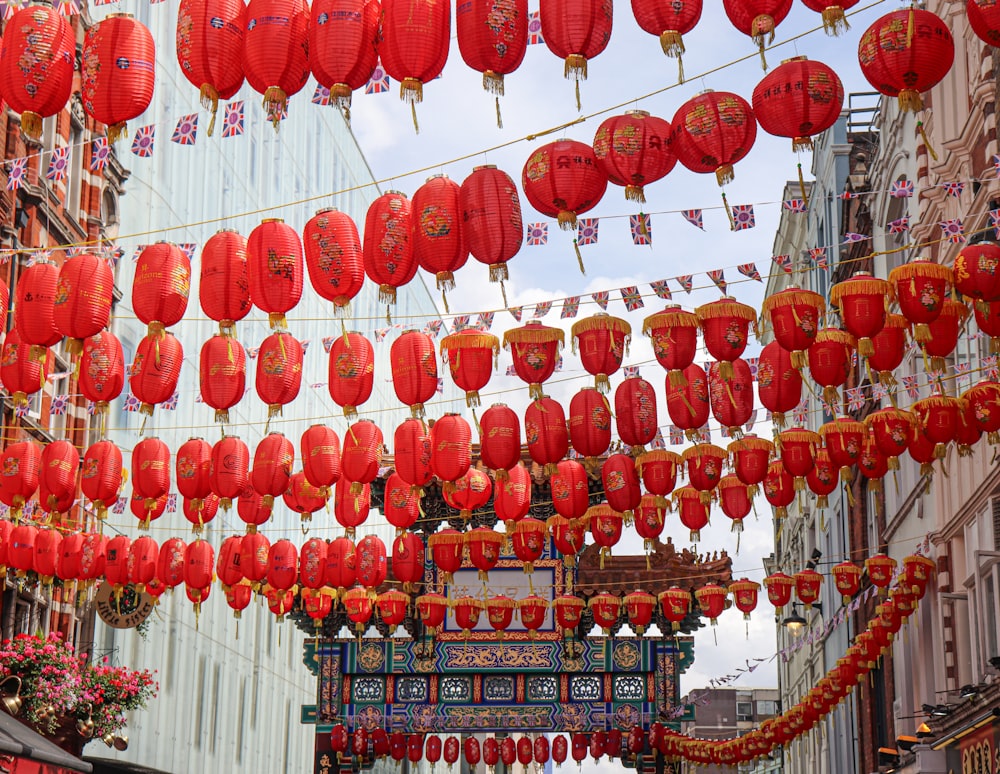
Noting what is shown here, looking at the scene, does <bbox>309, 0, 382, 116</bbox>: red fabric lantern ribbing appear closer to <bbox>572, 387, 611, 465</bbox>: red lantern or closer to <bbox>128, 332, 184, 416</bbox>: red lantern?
<bbox>128, 332, 184, 416</bbox>: red lantern

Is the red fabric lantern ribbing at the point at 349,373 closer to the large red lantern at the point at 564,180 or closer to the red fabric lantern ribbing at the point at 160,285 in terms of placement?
the red fabric lantern ribbing at the point at 160,285

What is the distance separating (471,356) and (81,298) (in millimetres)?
3841

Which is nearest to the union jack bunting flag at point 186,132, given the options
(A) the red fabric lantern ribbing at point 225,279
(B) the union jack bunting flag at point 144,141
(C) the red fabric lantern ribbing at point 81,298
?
(B) the union jack bunting flag at point 144,141

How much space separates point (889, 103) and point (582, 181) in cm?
1497

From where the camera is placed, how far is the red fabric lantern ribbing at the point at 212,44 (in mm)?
11055

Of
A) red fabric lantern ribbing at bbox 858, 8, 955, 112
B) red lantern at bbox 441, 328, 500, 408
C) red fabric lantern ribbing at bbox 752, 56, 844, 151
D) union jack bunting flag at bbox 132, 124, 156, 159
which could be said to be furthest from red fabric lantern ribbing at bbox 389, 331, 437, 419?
red fabric lantern ribbing at bbox 858, 8, 955, 112

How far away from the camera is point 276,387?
1456cm

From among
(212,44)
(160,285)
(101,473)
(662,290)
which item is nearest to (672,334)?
(662,290)

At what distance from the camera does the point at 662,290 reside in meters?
14.7

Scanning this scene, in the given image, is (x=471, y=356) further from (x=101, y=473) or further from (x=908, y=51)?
(x=908, y=51)

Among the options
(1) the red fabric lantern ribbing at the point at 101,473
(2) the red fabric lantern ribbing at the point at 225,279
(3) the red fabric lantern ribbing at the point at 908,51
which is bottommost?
(1) the red fabric lantern ribbing at the point at 101,473

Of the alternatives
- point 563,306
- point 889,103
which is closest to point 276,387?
point 563,306

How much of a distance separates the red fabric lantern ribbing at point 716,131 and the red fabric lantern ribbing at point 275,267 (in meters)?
3.74

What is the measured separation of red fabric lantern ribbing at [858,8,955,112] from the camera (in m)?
10.2
